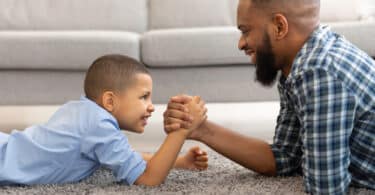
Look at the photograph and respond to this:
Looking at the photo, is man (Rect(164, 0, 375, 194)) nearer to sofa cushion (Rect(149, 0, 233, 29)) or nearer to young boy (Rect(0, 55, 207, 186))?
young boy (Rect(0, 55, 207, 186))

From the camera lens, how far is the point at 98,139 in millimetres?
1443

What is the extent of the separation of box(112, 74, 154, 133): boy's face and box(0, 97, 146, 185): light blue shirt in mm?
39

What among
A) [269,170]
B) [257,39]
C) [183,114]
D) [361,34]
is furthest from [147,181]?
[361,34]

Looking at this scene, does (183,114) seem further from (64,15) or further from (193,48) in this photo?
(64,15)

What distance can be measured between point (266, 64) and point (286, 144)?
0.26m

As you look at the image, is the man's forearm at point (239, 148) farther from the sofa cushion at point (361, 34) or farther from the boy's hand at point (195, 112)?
the sofa cushion at point (361, 34)

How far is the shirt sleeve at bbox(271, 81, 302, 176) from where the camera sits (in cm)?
157

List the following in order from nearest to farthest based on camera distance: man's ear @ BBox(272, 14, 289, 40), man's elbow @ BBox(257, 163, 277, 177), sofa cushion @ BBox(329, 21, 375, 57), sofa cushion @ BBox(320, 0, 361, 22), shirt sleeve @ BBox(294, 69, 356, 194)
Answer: shirt sleeve @ BBox(294, 69, 356, 194)
man's ear @ BBox(272, 14, 289, 40)
man's elbow @ BBox(257, 163, 277, 177)
sofa cushion @ BBox(329, 21, 375, 57)
sofa cushion @ BBox(320, 0, 361, 22)

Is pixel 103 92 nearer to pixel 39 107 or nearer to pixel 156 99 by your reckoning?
pixel 156 99

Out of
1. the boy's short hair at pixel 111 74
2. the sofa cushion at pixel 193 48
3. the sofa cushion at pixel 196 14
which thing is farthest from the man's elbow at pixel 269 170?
the sofa cushion at pixel 196 14

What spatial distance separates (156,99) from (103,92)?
1.27 metres

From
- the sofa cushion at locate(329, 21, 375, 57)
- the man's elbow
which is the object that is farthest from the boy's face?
the sofa cushion at locate(329, 21, 375, 57)

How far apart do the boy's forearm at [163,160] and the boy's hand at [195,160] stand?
0.77 ft

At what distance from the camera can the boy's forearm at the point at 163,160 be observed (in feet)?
4.79
